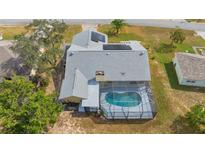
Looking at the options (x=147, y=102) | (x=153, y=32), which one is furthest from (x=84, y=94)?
(x=153, y=32)

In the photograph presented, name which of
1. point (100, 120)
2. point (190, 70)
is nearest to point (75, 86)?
point (100, 120)

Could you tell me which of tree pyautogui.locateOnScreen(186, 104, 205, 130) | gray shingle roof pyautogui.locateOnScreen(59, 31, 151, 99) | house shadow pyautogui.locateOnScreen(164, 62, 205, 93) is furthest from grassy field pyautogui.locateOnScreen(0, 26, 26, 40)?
tree pyautogui.locateOnScreen(186, 104, 205, 130)

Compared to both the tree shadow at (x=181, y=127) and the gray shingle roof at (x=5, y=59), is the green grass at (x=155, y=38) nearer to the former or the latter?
the tree shadow at (x=181, y=127)

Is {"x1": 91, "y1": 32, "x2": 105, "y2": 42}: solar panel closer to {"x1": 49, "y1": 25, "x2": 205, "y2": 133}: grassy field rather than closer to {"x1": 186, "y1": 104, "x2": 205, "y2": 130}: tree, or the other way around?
{"x1": 49, "y1": 25, "x2": 205, "y2": 133}: grassy field

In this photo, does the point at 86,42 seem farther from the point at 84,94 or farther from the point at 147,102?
the point at 147,102

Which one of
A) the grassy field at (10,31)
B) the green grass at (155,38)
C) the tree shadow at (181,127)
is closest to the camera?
the tree shadow at (181,127)

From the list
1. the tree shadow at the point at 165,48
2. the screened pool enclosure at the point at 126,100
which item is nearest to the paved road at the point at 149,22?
the tree shadow at the point at 165,48

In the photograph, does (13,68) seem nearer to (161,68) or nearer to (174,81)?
(161,68)
